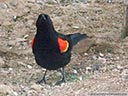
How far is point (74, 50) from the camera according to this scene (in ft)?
22.8

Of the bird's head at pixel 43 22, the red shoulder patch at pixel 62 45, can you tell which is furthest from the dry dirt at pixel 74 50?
the bird's head at pixel 43 22

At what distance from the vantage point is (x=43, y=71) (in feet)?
21.4

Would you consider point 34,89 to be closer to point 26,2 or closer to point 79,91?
point 79,91

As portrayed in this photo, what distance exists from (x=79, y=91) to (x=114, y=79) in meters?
0.49

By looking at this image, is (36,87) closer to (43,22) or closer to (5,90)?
(5,90)

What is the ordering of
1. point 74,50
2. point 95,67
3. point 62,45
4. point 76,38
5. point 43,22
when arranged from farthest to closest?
point 74,50, point 76,38, point 95,67, point 62,45, point 43,22

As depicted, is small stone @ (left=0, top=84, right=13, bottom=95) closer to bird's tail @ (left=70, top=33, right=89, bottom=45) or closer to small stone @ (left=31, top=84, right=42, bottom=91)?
small stone @ (left=31, top=84, right=42, bottom=91)

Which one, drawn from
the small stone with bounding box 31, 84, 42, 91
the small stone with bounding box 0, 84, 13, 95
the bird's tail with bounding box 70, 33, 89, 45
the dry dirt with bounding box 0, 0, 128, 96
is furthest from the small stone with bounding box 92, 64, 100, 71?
the small stone with bounding box 0, 84, 13, 95

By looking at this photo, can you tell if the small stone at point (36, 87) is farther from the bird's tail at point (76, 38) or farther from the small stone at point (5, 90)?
the bird's tail at point (76, 38)

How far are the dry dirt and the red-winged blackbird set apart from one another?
0.25 m

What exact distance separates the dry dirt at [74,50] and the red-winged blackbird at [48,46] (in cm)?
25

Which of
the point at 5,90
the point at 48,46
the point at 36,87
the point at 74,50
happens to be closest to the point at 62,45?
the point at 48,46

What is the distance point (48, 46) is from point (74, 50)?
3.45 ft

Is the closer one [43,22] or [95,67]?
[43,22]
